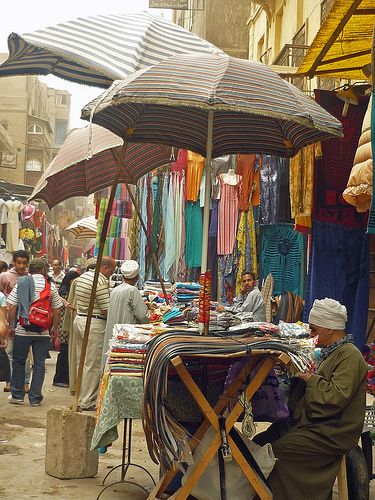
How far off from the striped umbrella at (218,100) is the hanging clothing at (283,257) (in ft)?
15.2

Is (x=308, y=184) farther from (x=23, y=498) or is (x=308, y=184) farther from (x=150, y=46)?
(x=23, y=498)

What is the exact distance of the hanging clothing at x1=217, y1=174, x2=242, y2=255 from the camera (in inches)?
529

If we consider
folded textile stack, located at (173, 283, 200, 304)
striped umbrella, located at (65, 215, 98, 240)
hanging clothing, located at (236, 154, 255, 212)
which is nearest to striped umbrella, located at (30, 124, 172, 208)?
folded textile stack, located at (173, 283, 200, 304)

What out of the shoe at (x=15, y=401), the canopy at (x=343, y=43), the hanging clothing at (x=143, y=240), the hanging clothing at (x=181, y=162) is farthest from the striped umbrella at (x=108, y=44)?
the hanging clothing at (x=143, y=240)

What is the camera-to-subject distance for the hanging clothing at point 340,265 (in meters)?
9.26

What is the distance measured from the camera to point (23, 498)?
666cm

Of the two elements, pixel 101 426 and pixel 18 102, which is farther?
pixel 18 102

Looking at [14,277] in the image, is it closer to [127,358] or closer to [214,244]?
[214,244]

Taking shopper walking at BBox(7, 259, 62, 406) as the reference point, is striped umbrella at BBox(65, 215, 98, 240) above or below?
above

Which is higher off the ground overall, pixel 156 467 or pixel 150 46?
pixel 150 46

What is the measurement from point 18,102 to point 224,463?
54947mm

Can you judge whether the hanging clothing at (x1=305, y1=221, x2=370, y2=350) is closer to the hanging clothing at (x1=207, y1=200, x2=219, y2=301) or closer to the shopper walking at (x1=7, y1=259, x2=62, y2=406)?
the shopper walking at (x1=7, y1=259, x2=62, y2=406)

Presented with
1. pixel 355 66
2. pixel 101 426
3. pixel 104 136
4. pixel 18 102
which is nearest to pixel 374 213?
pixel 101 426

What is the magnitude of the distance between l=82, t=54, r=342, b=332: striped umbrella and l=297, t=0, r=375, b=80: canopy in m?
0.84
